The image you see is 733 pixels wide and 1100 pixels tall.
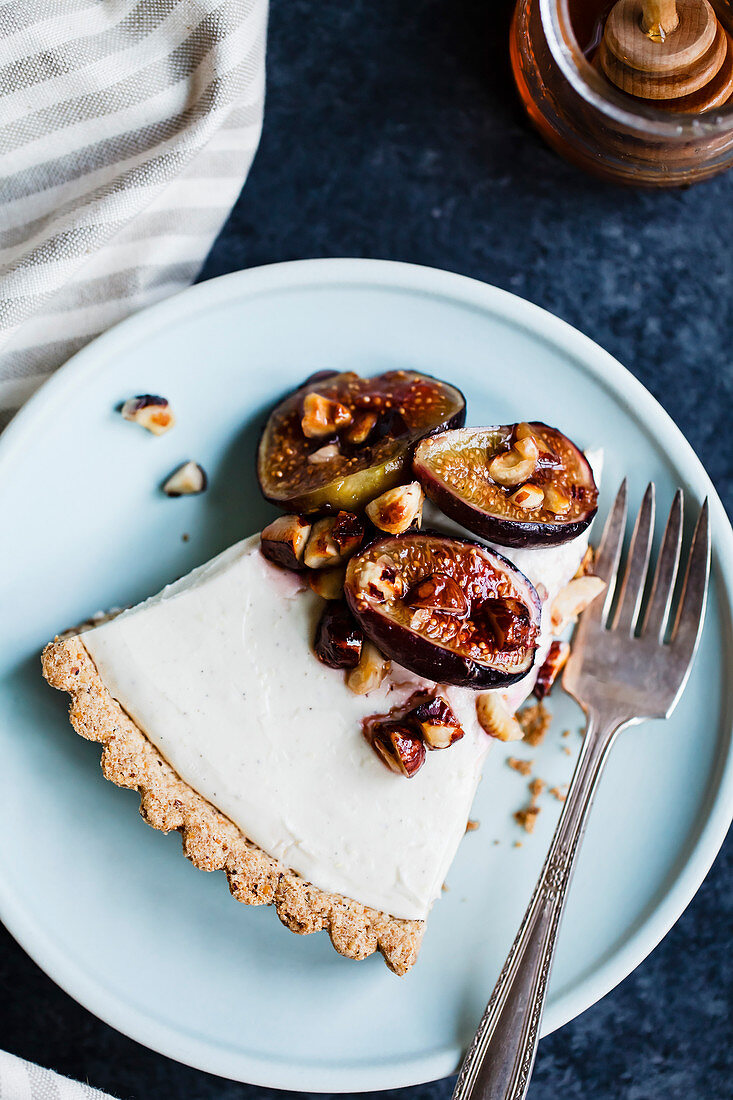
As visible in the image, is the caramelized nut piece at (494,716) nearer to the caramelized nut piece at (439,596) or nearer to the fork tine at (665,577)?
the caramelized nut piece at (439,596)

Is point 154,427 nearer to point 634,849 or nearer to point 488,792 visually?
point 488,792

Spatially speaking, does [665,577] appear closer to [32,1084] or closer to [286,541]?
[286,541]

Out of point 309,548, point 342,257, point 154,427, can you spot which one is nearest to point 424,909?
point 309,548

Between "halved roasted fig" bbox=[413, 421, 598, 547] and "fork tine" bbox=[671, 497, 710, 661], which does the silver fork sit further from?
"halved roasted fig" bbox=[413, 421, 598, 547]

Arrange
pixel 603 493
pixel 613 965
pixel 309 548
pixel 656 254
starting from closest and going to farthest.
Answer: pixel 309 548 < pixel 613 965 < pixel 603 493 < pixel 656 254

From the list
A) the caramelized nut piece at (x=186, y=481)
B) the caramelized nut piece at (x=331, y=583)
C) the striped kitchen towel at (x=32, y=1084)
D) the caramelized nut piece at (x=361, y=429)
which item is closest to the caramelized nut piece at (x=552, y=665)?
the caramelized nut piece at (x=331, y=583)
